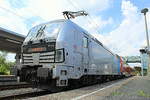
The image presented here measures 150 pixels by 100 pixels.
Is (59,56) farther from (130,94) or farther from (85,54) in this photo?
(130,94)

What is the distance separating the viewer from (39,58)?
9922 millimetres

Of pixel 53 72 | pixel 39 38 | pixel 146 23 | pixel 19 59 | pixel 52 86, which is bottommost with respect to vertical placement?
pixel 52 86

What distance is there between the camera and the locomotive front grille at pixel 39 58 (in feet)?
31.5

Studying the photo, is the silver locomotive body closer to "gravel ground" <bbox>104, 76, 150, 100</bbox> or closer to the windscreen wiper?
→ the windscreen wiper

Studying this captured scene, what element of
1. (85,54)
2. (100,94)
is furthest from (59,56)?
(85,54)

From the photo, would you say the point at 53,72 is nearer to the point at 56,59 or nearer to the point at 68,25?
the point at 56,59

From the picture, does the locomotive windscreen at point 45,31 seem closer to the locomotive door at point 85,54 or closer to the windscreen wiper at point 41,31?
the windscreen wiper at point 41,31

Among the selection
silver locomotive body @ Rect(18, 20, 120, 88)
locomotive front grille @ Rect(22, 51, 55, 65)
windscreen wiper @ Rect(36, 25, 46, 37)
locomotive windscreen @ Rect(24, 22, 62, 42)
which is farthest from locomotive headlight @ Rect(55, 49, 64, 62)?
windscreen wiper @ Rect(36, 25, 46, 37)

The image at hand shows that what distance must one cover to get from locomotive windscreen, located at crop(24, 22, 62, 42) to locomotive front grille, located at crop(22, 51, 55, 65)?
88cm

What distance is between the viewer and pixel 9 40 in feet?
76.2

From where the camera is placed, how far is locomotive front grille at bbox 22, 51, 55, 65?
9602mm

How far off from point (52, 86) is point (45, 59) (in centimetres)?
125

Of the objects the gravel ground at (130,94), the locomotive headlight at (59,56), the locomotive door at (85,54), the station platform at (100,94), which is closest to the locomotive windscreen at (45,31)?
the locomotive headlight at (59,56)

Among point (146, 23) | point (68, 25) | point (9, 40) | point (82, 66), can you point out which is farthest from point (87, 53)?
point (146, 23)
